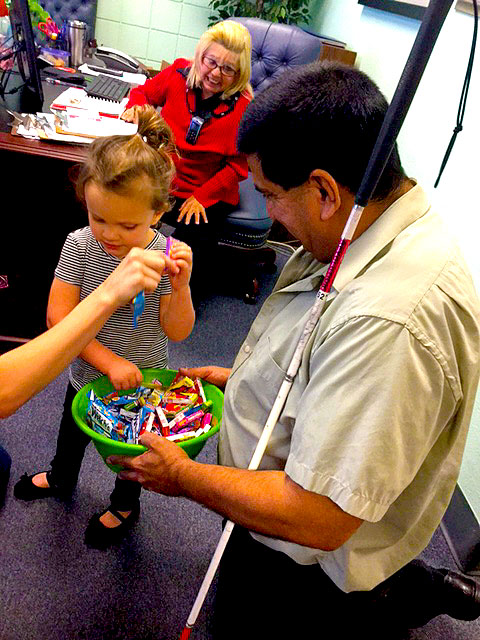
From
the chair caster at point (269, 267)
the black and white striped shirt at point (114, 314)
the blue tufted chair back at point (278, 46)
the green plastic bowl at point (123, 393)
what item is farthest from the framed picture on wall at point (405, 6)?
the green plastic bowl at point (123, 393)

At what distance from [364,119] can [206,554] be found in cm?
133

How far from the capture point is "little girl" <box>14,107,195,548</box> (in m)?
1.19

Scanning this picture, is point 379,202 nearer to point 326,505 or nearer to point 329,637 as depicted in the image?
point 326,505

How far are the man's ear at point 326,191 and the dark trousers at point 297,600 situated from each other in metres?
0.74

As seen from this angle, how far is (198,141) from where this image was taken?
237cm

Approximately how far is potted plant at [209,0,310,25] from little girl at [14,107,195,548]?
3.17 metres

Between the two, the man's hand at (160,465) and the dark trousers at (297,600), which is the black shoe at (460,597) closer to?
the dark trousers at (297,600)

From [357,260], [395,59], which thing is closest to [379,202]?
[357,260]

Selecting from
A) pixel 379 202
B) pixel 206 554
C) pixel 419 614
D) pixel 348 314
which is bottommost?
pixel 206 554

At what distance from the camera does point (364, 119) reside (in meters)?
0.82

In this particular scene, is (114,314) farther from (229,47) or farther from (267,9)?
(267,9)

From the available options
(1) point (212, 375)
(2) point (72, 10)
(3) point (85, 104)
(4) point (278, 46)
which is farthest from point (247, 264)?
(2) point (72, 10)

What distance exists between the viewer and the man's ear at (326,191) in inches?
33.5

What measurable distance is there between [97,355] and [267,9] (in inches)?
148
